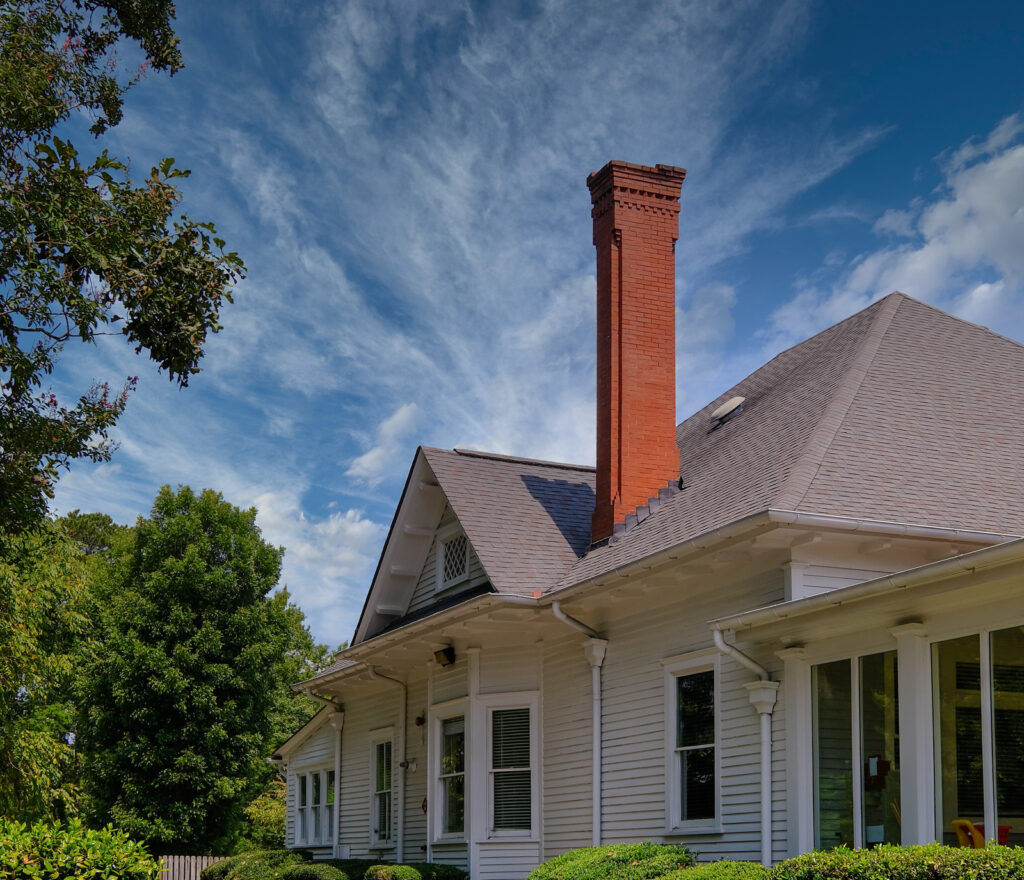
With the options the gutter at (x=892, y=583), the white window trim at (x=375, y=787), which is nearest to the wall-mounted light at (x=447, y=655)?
the white window trim at (x=375, y=787)

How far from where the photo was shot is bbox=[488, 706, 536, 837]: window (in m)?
15.4

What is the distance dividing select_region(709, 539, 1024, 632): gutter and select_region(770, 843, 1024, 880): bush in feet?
5.73

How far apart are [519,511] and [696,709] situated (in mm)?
5294

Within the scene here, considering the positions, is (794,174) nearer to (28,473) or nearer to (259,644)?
(28,473)

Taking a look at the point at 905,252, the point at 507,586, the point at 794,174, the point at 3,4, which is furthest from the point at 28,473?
the point at 905,252

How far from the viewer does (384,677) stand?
19.3 meters

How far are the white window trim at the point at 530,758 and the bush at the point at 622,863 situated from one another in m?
3.27

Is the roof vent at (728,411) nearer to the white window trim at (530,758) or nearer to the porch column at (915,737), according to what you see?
the white window trim at (530,758)

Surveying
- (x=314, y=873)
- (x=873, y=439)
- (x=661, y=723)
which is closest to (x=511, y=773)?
(x=661, y=723)

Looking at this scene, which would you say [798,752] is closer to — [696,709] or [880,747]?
[880,747]

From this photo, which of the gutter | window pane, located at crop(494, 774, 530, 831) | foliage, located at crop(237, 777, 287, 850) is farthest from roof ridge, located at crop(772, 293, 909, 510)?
foliage, located at crop(237, 777, 287, 850)

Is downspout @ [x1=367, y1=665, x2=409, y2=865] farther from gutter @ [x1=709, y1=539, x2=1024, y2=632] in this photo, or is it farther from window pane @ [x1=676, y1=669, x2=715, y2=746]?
gutter @ [x1=709, y1=539, x2=1024, y2=632]

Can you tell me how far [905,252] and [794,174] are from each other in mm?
2684

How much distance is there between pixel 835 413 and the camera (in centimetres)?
1319
